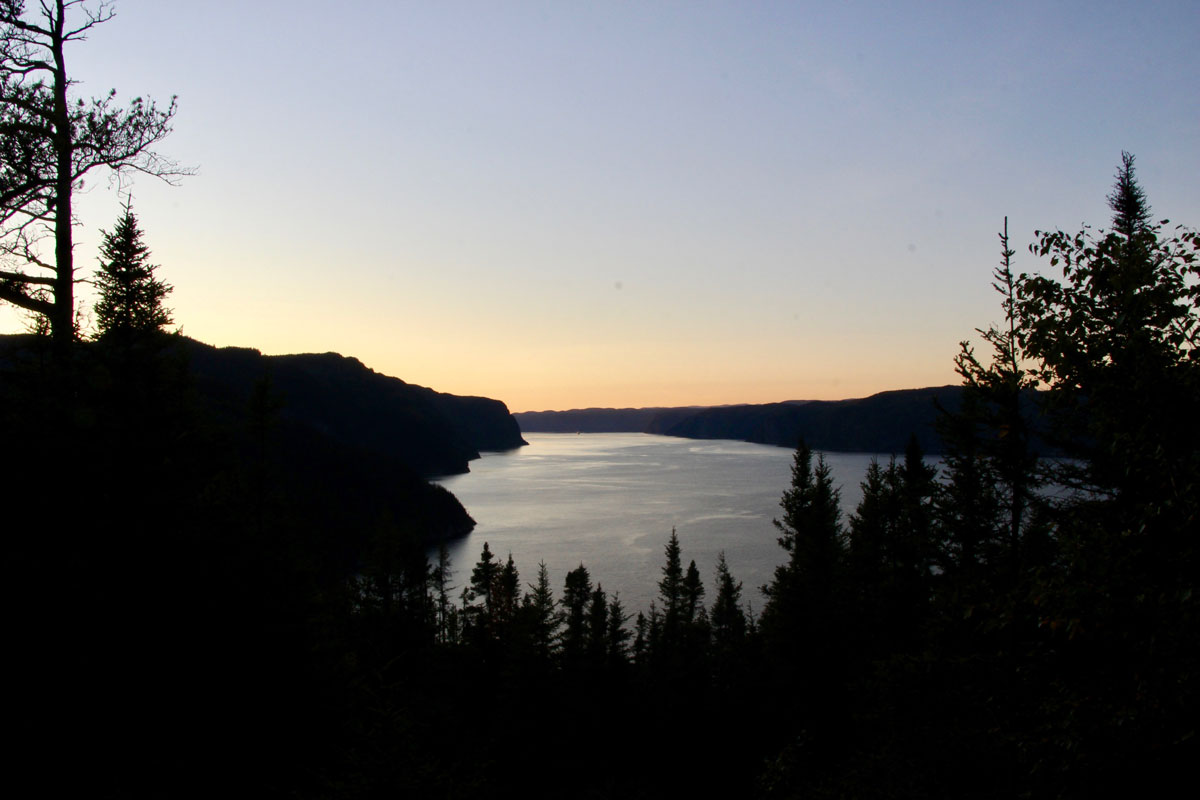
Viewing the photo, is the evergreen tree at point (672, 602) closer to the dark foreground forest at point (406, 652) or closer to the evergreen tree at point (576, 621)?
the evergreen tree at point (576, 621)

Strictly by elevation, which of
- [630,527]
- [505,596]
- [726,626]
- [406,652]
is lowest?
[726,626]

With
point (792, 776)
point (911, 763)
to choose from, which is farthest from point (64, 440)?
point (792, 776)

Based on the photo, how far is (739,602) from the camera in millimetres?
66500

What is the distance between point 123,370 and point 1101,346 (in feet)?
40.2

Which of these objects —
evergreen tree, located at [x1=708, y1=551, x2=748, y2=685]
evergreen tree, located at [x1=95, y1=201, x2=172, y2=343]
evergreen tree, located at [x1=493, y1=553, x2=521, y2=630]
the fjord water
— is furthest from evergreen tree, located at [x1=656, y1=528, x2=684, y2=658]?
evergreen tree, located at [x1=95, y1=201, x2=172, y2=343]

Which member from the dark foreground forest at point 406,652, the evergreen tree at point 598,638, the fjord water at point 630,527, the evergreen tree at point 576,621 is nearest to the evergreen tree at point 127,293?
the dark foreground forest at point 406,652

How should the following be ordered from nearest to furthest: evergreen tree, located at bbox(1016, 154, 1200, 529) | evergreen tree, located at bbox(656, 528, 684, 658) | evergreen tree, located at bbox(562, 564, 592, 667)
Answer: evergreen tree, located at bbox(1016, 154, 1200, 529) < evergreen tree, located at bbox(562, 564, 592, 667) < evergreen tree, located at bbox(656, 528, 684, 658)

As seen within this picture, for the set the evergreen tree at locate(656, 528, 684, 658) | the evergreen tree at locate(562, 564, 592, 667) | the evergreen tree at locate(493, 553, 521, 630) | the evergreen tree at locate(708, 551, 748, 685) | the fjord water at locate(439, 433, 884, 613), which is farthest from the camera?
the fjord water at locate(439, 433, 884, 613)

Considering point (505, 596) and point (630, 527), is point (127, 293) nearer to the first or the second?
point (505, 596)

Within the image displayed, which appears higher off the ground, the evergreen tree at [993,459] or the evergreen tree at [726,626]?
the evergreen tree at [993,459]

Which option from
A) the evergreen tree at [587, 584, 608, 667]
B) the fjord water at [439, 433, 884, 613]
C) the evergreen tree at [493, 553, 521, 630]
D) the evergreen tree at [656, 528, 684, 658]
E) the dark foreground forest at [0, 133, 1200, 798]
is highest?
the dark foreground forest at [0, 133, 1200, 798]

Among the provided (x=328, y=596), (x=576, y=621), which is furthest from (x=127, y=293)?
(x=576, y=621)

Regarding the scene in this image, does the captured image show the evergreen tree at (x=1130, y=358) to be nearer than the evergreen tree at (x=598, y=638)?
Yes

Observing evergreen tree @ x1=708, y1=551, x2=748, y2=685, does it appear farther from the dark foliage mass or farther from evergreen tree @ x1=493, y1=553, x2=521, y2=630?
the dark foliage mass
